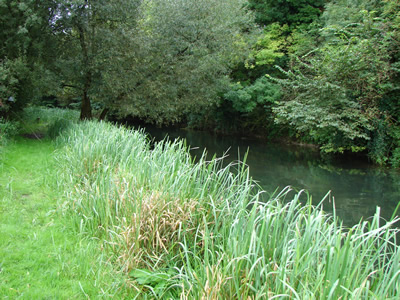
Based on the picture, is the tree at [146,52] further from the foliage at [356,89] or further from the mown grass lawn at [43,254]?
the mown grass lawn at [43,254]

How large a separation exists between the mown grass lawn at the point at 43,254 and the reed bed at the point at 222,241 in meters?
0.17

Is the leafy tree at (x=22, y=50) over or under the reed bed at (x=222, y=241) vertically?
over

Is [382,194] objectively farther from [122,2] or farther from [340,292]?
[122,2]

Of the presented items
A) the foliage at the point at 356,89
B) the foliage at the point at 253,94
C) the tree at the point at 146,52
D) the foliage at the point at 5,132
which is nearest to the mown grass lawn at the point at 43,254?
the foliage at the point at 5,132

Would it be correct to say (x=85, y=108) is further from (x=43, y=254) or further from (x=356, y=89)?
(x=356, y=89)

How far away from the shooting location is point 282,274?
6.30 ft

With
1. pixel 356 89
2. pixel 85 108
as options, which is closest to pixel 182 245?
pixel 85 108

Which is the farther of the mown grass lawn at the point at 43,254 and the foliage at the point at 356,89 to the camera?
A: the foliage at the point at 356,89

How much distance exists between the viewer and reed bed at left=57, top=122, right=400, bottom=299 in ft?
6.10

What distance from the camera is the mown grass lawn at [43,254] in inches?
99.8

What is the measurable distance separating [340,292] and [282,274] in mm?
324

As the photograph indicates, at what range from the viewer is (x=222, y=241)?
2760 mm

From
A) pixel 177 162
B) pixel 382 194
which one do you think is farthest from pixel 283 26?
pixel 177 162

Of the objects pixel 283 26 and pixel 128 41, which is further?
pixel 283 26
